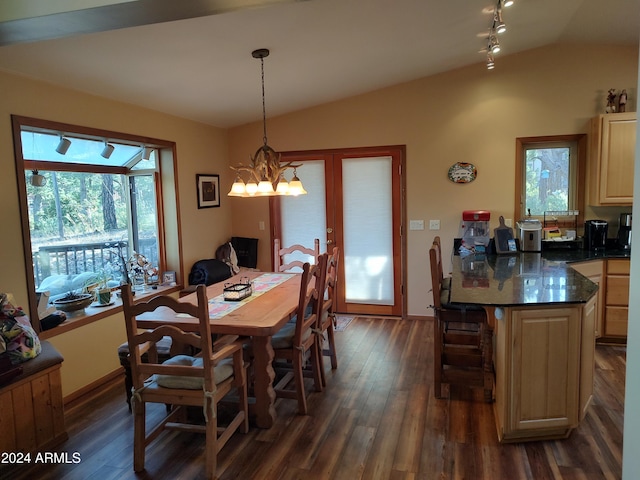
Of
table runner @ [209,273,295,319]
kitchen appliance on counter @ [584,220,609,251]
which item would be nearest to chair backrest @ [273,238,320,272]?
table runner @ [209,273,295,319]

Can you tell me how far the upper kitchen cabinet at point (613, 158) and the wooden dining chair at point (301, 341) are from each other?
288 cm

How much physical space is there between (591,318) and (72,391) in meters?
3.55

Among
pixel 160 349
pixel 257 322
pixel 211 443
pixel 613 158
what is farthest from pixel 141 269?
pixel 613 158

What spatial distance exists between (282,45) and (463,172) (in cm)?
244

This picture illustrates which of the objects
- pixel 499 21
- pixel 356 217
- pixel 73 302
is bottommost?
pixel 73 302

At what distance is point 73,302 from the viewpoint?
129 inches

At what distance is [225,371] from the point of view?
96.5 inches

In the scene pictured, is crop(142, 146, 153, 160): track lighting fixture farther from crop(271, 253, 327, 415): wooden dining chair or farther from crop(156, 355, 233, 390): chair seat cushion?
crop(156, 355, 233, 390): chair seat cushion

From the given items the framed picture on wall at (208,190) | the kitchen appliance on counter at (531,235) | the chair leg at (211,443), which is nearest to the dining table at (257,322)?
the chair leg at (211,443)

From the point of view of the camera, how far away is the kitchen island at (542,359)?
2375mm

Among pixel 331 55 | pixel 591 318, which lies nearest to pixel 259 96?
pixel 331 55

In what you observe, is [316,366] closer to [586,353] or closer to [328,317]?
[328,317]

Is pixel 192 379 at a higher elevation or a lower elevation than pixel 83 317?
lower

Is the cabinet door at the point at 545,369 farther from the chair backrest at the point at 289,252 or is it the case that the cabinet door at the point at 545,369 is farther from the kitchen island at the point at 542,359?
the chair backrest at the point at 289,252
